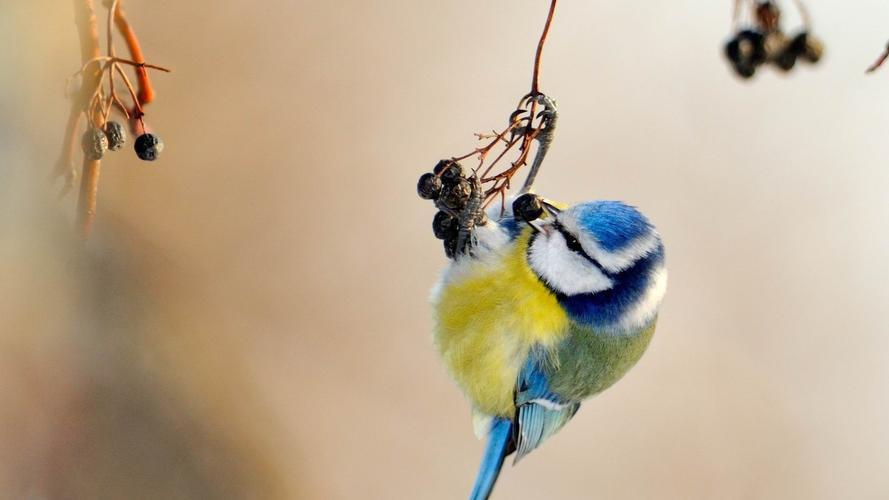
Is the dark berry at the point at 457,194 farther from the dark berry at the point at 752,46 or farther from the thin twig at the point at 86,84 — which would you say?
the thin twig at the point at 86,84

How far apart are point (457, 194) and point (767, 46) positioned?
481 millimetres

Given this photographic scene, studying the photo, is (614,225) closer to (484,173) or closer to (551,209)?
(551,209)

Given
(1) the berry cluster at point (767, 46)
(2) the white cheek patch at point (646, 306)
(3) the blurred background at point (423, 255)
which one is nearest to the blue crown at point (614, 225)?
(2) the white cheek patch at point (646, 306)

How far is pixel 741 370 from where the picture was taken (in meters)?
3.14

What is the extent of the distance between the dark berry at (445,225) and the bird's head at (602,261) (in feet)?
0.61

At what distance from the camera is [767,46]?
3.68 feet

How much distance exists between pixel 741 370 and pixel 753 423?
8.0 inches

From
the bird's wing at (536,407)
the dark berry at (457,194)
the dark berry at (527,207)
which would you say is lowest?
the bird's wing at (536,407)

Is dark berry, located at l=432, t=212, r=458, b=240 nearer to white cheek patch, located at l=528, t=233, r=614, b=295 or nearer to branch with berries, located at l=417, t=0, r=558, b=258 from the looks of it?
branch with berries, located at l=417, t=0, r=558, b=258

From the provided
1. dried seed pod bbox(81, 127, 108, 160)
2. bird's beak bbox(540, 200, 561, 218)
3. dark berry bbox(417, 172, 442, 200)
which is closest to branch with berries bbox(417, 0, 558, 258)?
dark berry bbox(417, 172, 442, 200)

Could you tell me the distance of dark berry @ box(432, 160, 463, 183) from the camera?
135cm

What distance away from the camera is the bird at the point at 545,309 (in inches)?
64.8

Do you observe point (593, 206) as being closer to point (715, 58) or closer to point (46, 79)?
point (46, 79)

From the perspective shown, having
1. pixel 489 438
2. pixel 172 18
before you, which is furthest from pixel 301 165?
pixel 489 438
